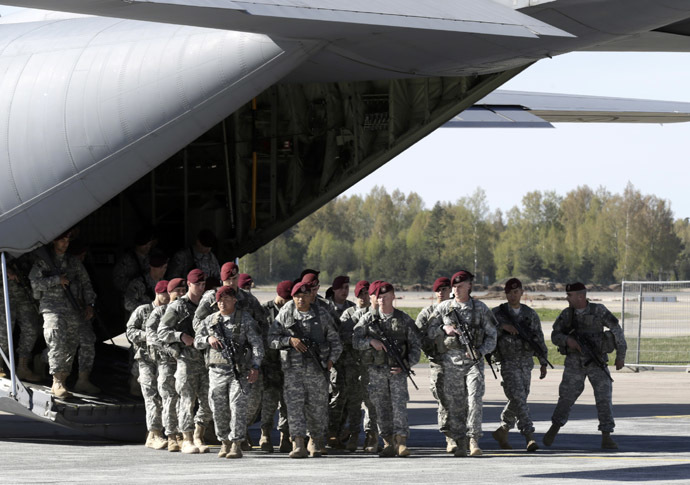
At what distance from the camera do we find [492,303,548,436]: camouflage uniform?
1130 cm

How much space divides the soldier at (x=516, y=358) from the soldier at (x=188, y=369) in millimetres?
3303

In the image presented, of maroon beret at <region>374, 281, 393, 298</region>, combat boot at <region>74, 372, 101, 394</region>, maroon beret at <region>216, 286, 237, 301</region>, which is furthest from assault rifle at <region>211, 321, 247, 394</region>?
combat boot at <region>74, 372, 101, 394</region>

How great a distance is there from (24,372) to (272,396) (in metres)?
3.30

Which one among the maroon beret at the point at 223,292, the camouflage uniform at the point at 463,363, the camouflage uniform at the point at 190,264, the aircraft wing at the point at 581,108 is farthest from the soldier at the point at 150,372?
the aircraft wing at the point at 581,108

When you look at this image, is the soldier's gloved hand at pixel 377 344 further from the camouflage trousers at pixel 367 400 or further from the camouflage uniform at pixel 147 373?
the camouflage uniform at pixel 147 373

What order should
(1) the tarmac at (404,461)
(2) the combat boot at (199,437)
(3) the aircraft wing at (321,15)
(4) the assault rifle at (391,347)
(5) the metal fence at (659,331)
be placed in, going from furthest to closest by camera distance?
(5) the metal fence at (659,331) < (2) the combat boot at (199,437) < (4) the assault rifle at (391,347) < (1) the tarmac at (404,461) < (3) the aircraft wing at (321,15)

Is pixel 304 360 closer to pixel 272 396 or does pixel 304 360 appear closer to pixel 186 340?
pixel 272 396

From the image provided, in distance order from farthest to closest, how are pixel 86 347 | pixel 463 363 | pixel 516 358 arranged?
pixel 86 347
pixel 516 358
pixel 463 363

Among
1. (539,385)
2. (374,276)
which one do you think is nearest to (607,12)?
(539,385)

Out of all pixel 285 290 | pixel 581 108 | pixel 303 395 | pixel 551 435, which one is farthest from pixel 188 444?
pixel 581 108

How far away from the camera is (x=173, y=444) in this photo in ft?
36.7

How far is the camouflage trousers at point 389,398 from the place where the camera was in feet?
34.9

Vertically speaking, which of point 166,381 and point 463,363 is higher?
point 463,363

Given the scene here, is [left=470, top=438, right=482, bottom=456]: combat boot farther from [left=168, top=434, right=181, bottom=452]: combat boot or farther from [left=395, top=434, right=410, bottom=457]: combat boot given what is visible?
[left=168, top=434, right=181, bottom=452]: combat boot
